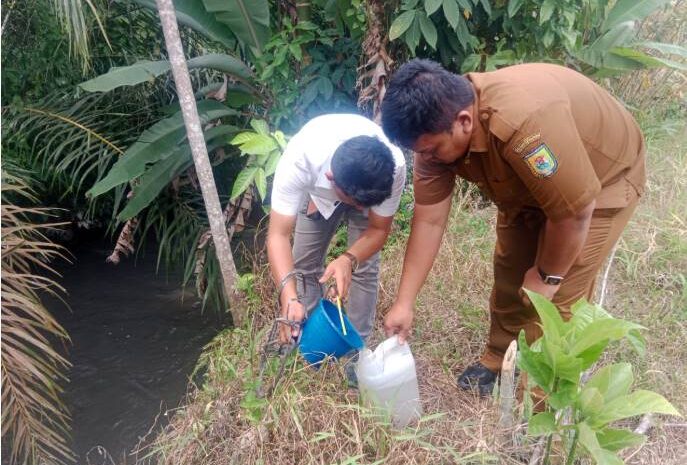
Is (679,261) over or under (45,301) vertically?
over

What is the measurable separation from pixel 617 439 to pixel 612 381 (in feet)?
0.43

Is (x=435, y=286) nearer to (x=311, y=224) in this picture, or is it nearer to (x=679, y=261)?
(x=311, y=224)

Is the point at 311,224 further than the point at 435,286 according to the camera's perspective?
No

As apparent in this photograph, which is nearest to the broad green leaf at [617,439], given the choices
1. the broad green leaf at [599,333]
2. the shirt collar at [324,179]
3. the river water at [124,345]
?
the broad green leaf at [599,333]

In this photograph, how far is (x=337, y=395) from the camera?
2084mm

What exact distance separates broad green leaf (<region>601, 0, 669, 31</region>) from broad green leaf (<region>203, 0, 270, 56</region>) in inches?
93.9

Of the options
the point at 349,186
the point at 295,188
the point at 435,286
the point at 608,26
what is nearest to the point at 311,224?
the point at 295,188

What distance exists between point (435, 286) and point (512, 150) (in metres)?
1.63

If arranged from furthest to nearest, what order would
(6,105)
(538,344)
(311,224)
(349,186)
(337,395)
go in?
(6,105)
(311,224)
(337,395)
(349,186)
(538,344)

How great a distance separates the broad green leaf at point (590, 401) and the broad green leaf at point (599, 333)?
10 cm

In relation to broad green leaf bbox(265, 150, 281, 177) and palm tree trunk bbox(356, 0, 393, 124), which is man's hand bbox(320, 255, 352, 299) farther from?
palm tree trunk bbox(356, 0, 393, 124)

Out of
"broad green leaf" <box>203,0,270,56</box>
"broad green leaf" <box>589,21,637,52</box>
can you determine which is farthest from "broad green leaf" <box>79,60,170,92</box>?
"broad green leaf" <box>589,21,637,52</box>

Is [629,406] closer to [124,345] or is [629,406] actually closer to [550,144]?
[550,144]

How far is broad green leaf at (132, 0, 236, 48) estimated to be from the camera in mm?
3434
